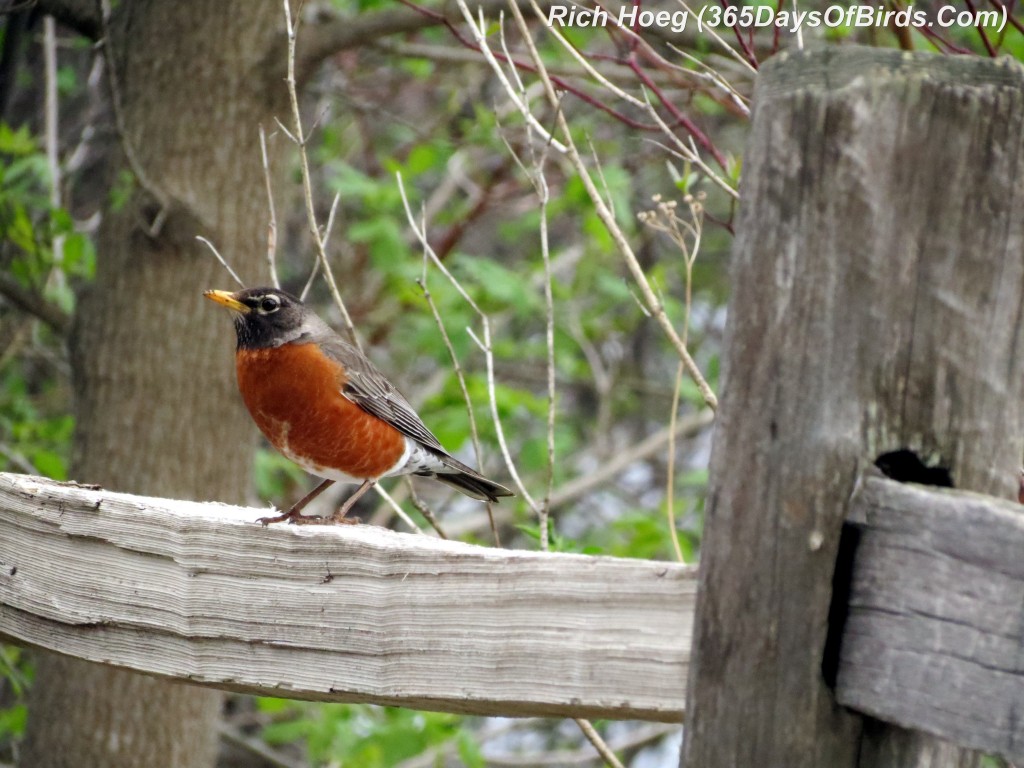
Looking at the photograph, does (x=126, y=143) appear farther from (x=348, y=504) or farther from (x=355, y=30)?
(x=348, y=504)

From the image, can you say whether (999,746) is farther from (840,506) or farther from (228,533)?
(228,533)

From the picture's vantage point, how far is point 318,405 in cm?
329

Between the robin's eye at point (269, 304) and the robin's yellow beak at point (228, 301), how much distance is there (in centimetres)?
4

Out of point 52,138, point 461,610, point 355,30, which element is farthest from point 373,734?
point 461,610

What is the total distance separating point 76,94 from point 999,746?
20.5 ft

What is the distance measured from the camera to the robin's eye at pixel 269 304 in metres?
3.32

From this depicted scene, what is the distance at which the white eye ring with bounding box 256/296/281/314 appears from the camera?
331 centimetres

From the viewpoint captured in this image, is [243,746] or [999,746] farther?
[243,746]

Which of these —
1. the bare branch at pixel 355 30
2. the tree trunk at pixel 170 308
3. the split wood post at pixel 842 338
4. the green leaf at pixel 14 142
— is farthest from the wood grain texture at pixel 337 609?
the green leaf at pixel 14 142

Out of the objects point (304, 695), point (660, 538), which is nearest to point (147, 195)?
point (660, 538)

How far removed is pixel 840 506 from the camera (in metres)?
1.20

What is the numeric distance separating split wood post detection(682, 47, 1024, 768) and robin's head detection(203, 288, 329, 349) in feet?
7.42

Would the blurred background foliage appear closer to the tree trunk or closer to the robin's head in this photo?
Answer: the tree trunk

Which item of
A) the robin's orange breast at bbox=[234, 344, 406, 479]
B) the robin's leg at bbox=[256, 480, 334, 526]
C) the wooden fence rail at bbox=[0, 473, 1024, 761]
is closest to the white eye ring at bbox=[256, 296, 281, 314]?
the robin's orange breast at bbox=[234, 344, 406, 479]
